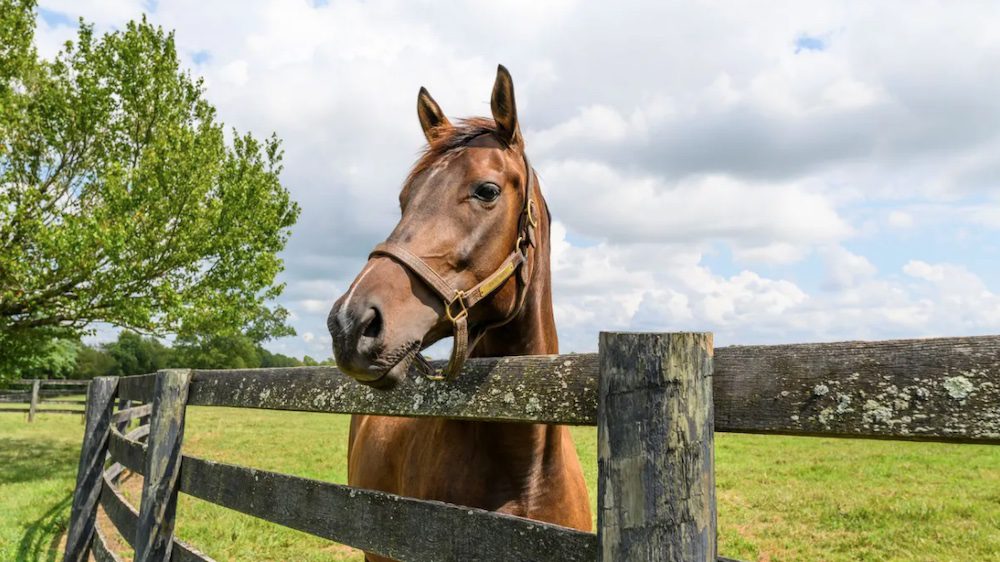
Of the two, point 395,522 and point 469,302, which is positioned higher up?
point 469,302

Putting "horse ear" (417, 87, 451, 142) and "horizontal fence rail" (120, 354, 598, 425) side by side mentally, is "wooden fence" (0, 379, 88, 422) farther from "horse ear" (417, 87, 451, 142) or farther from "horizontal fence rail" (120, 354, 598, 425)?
"horse ear" (417, 87, 451, 142)

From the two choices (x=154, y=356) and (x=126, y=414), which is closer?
(x=126, y=414)

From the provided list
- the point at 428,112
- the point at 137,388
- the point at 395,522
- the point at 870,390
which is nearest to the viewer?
the point at 870,390

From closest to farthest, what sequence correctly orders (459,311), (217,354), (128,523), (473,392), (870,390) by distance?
(870,390)
(473,392)
(459,311)
(128,523)
(217,354)

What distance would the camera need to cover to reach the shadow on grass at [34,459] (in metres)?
12.4

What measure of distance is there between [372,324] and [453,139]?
105cm

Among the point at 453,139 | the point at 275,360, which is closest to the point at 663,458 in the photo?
the point at 453,139

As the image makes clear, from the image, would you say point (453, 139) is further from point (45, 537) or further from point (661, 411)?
point (45, 537)

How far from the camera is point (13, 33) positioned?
1318 centimetres

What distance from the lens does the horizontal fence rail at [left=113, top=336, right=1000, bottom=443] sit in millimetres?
1193

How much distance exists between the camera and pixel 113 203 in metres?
12.0

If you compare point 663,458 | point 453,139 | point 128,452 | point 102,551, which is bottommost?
point 102,551

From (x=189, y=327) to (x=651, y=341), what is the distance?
48.2ft

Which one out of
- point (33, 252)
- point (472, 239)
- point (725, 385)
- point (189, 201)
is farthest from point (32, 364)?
point (725, 385)
